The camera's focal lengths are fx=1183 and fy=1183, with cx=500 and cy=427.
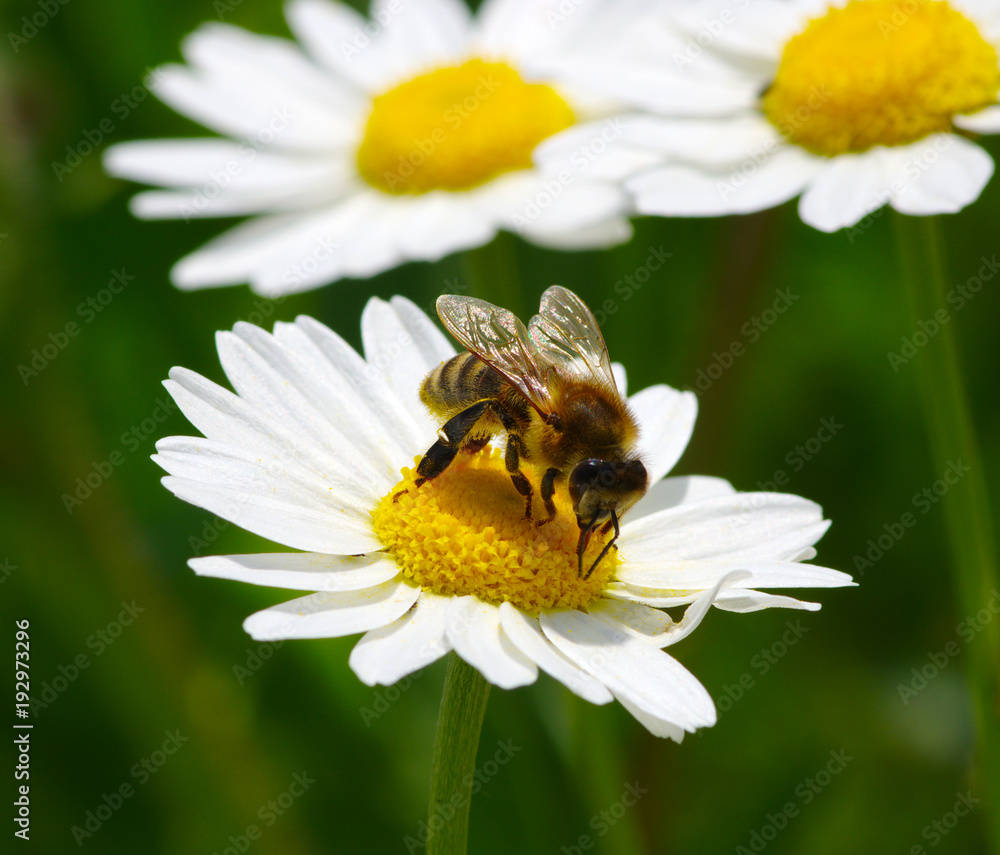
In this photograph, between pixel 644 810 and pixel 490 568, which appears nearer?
pixel 490 568

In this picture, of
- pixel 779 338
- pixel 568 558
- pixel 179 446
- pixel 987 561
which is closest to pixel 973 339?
pixel 779 338

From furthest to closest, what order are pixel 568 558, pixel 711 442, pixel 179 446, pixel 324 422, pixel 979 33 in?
pixel 711 442 < pixel 979 33 < pixel 324 422 < pixel 568 558 < pixel 179 446

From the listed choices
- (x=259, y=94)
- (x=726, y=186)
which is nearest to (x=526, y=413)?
(x=726, y=186)

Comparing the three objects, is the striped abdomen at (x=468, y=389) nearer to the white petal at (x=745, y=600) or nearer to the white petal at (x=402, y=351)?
the white petal at (x=402, y=351)

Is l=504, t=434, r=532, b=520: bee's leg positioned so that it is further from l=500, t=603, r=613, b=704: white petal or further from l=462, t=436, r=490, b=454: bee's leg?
l=500, t=603, r=613, b=704: white petal

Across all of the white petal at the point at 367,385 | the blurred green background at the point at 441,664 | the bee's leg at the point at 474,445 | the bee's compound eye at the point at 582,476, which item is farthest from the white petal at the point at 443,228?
the bee's compound eye at the point at 582,476

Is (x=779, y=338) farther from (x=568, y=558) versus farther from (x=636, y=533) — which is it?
(x=568, y=558)

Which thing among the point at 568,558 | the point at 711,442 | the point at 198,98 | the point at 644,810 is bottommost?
the point at 644,810
